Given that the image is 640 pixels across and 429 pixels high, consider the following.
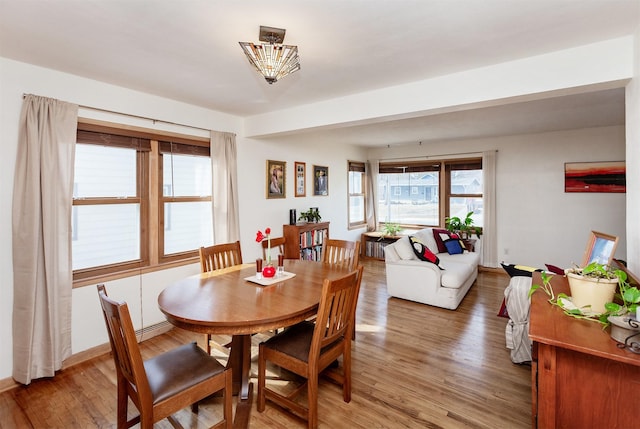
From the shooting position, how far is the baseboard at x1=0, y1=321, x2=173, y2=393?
2.37 meters

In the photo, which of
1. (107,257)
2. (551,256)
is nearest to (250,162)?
(107,257)

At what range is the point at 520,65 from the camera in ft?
7.73

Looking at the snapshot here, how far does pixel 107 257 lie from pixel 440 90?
11.3ft

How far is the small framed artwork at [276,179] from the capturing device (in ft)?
14.8

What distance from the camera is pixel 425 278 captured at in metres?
3.99

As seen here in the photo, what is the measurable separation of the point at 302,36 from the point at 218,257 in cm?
203

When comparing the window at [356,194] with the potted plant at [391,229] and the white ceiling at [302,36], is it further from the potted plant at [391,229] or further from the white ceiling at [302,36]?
the white ceiling at [302,36]

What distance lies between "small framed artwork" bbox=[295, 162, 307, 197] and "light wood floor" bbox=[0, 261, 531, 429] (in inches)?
98.1

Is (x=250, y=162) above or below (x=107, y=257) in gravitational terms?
above

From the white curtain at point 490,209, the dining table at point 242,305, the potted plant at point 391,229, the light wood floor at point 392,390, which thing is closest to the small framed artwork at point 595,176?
the white curtain at point 490,209

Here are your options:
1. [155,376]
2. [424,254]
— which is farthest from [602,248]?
[155,376]

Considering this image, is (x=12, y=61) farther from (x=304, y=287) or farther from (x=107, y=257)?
(x=304, y=287)

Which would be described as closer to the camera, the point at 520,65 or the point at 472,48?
the point at 472,48

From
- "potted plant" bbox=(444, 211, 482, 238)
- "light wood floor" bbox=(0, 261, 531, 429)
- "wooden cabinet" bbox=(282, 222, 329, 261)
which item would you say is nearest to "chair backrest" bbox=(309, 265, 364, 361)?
"light wood floor" bbox=(0, 261, 531, 429)
